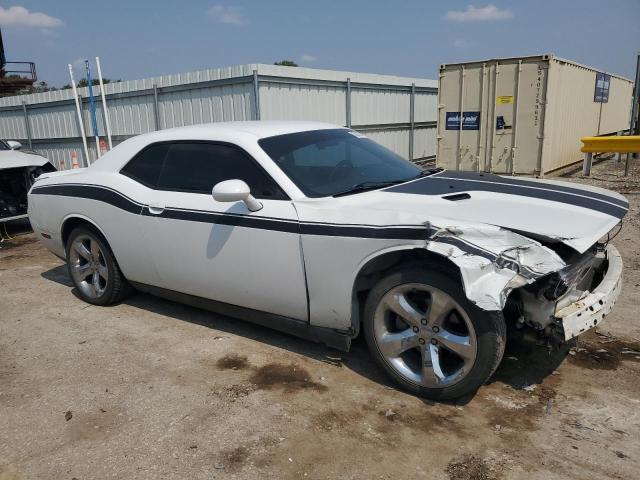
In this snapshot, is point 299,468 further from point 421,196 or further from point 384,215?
point 421,196

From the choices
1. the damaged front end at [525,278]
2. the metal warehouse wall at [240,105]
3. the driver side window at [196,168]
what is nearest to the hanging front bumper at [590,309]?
the damaged front end at [525,278]

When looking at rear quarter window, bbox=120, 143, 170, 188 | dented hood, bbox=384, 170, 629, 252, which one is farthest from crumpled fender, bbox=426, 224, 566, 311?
rear quarter window, bbox=120, 143, 170, 188

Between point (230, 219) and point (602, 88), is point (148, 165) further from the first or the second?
point (602, 88)

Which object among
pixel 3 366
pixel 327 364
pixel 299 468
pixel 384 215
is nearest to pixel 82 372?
pixel 3 366

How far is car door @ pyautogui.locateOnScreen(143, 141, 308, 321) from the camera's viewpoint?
3502 mm

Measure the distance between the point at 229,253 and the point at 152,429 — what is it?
4.17ft

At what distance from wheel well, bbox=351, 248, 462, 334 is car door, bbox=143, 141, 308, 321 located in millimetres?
360

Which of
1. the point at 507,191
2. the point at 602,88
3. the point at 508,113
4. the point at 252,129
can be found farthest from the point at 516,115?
the point at 252,129

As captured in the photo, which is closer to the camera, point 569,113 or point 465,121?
point 465,121

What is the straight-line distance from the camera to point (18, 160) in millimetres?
7867

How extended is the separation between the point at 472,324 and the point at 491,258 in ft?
1.29

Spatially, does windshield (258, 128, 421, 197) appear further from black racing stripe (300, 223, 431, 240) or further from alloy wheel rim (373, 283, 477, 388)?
alloy wheel rim (373, 283, 477, 388)

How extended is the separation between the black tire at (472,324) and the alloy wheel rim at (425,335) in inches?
0.9

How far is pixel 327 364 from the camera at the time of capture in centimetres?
368
